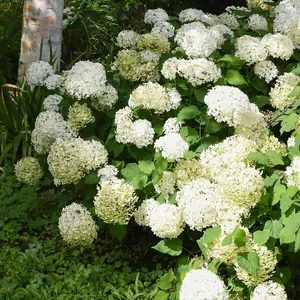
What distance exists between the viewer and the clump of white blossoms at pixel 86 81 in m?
Answer: 3.38

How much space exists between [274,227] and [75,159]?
121cm

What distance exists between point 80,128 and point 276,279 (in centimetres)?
151

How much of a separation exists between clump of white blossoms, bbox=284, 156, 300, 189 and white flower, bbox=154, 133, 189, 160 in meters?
0.65

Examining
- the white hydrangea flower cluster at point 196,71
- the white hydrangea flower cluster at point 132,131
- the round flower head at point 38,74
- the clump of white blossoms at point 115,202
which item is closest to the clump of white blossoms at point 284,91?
the white hydrangea flower cluster at point 196,71

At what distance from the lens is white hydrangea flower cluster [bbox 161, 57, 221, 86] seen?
3.28 m

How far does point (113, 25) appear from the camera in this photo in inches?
270

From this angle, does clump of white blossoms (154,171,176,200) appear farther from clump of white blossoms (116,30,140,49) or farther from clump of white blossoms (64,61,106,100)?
clump of white blossoms (116,30,140,49)

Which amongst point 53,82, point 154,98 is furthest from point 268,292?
point 53,82

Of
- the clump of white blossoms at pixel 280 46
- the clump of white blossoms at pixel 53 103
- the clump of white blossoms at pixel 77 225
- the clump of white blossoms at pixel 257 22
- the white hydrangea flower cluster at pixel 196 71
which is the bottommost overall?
the clump of white blossoms at pixel 77 225

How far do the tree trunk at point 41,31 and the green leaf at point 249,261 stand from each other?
284cm

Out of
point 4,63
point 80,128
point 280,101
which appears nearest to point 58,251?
point 80,128

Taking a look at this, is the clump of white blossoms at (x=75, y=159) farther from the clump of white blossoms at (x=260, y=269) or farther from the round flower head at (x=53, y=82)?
the clump of white blossoms at (x=260, y=269)

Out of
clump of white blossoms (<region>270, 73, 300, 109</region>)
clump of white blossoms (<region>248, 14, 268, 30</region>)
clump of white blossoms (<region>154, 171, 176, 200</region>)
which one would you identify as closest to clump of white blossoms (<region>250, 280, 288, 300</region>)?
clump of white blossoms (<region>154, 171, 176, 200</region>)

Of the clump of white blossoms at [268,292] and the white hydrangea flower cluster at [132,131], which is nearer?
the clump of white blossoms at [268,292]
